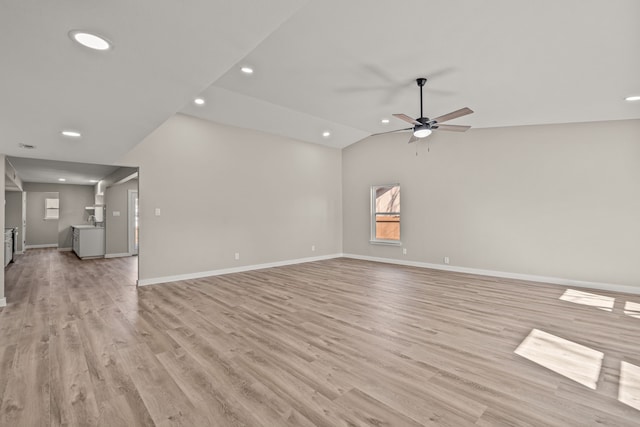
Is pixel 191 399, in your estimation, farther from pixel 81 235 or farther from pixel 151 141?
pixel 81 235

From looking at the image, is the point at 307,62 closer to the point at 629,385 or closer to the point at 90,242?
the point at 629,385

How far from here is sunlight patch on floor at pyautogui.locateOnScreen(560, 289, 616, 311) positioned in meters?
3.94

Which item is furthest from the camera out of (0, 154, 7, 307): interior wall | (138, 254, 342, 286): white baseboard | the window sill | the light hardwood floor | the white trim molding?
the white trim molding

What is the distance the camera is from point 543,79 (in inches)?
133

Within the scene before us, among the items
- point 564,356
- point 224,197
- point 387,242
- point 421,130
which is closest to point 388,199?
point 387,242

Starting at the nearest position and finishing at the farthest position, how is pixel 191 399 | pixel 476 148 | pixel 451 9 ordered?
pixel 191 399
pixel 451 9
pixel 476 148

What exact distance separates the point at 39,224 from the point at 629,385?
14.8 metres

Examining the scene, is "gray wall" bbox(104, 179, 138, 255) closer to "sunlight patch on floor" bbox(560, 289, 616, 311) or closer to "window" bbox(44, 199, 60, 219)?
"window" bbox(44, 199, 60, 219)

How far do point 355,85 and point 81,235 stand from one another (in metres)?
8.30

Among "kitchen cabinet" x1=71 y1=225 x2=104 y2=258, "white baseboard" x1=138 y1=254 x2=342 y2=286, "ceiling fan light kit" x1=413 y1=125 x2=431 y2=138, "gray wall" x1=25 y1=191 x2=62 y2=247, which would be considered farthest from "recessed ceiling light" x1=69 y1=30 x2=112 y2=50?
"gray wall" x1=25 y1=191 x2=62 y2=247

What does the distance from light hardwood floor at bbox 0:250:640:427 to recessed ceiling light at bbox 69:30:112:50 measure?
6.59 ft

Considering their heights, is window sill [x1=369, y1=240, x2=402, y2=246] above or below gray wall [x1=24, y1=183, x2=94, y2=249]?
below

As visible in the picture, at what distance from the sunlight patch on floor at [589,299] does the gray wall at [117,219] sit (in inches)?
392

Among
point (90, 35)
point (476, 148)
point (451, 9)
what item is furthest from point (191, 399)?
point (476, 148)
